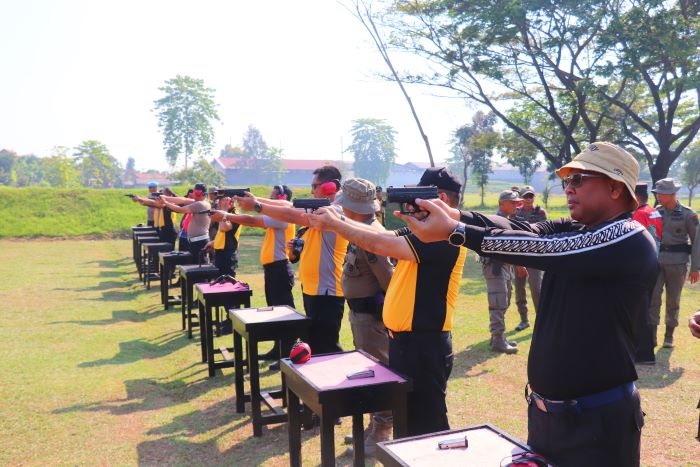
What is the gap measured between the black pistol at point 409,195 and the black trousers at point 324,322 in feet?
10.0

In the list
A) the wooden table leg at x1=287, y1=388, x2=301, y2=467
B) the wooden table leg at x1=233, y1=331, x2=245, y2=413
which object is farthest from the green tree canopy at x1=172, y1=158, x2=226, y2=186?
the wooden table leg at x1=287, y1=388, x2=301, y2=467

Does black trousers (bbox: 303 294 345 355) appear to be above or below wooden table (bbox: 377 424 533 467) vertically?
below

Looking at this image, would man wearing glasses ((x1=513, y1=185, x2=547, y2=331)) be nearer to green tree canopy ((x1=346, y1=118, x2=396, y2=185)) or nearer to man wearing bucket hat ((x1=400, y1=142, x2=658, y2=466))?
man wearing bucket hat ((x1=400, y1=142, x2=658, y2=466))

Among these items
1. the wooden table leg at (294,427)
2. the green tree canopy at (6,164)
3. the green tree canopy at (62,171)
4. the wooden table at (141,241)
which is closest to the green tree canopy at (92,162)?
the green tree canopy at (62,171)

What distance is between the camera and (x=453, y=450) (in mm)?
2430

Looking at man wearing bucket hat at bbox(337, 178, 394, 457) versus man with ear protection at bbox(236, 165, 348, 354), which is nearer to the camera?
man wearing bucket hat at bbox(337, 178, 394, 457)

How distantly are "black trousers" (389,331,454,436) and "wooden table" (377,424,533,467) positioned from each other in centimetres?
104

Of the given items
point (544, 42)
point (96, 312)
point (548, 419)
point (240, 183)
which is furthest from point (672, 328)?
point (240, 183)

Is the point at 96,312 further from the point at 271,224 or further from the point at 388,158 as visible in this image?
the point at 388,158

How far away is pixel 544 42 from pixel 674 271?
1232 cm

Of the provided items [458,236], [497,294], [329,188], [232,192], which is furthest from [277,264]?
[458,236]

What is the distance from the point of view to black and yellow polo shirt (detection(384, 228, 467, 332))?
141 inches

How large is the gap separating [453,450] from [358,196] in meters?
2.59

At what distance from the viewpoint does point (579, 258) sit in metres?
2.15
